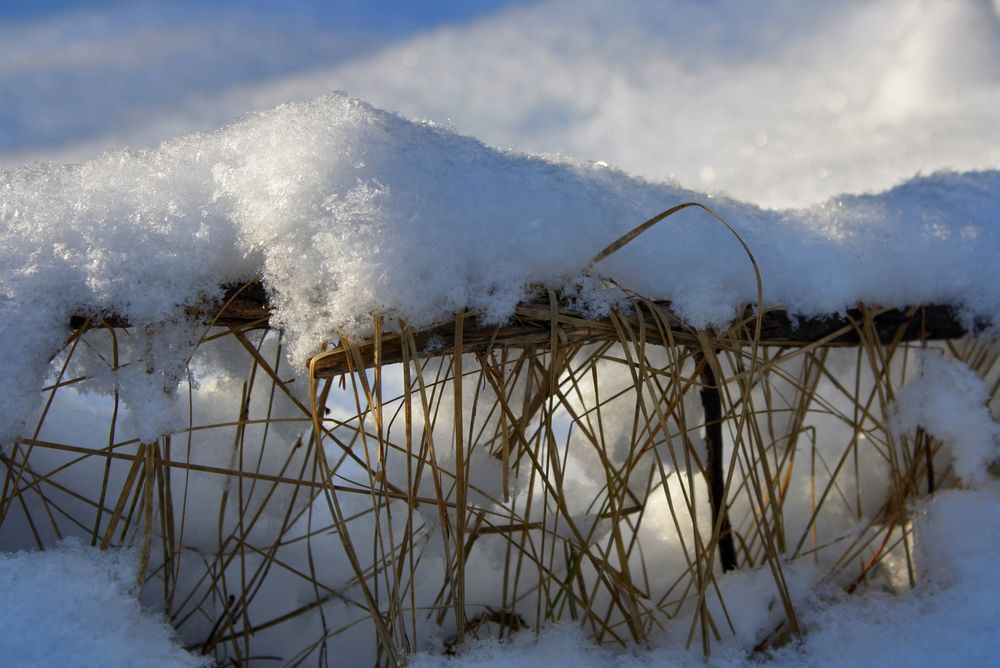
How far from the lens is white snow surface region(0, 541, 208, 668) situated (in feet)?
2.16

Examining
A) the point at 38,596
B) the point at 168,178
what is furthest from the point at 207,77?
the point at 38,596

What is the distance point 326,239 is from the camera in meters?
0.73

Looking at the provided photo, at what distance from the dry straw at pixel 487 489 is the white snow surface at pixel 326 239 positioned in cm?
4

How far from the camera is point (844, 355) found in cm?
135

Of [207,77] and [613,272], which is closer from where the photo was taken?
[613,272]

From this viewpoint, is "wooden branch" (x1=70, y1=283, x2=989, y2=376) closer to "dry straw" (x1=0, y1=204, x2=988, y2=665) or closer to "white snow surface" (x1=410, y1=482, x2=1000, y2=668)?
"dry straw" (x1=0, y1=204, x2=988, y2=665)

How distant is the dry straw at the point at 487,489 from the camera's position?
81 centimetres

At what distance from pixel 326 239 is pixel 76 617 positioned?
431 millimetres

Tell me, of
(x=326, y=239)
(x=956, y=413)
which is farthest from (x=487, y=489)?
(x=956, y=413)

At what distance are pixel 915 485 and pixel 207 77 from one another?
356 cm

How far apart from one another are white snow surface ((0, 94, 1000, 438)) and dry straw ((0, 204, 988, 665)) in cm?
4

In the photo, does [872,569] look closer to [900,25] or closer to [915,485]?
[915,485]

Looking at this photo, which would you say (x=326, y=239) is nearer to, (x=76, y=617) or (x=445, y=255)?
(x=445, y=255)

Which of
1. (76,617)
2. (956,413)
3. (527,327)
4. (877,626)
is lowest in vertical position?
(877,626)
